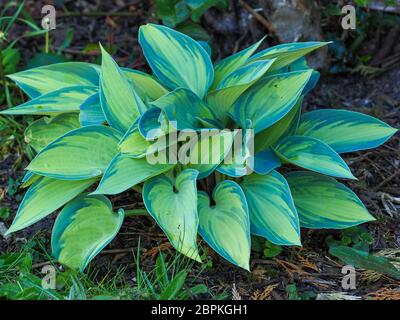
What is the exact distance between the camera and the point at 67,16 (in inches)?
131

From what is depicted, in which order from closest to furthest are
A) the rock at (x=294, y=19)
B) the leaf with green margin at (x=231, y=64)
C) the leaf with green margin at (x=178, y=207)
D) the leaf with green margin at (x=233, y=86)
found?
1. the leaf with green margin at (x=178, y=207)
2. the leaf with green margin at (x=233, y=86)
3. the leaf with green margin at (x=231, y=64)
4. the rock at (x=294, y=19)

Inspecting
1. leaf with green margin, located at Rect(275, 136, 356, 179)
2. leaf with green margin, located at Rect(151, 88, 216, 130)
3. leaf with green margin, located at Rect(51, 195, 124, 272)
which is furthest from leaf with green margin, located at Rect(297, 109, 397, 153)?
leaf with green margin, located at Rect(51, 195, 124, 272)

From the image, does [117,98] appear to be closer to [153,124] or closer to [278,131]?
[153,124]

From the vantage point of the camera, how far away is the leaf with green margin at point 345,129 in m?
2.16

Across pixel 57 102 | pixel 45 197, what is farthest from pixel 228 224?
pixel 57 102

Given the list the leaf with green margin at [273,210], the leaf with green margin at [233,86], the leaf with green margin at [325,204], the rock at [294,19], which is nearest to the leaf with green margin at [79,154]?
the leaf with green margin at [233,86]

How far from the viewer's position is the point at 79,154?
2094mm

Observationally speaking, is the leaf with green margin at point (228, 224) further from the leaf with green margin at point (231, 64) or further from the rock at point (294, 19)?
the rock at point (294, 19)

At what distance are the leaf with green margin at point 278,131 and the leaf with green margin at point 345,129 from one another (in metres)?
0.06

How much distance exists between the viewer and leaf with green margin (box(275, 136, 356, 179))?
6.59 ft

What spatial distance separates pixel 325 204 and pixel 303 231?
19 centimetres

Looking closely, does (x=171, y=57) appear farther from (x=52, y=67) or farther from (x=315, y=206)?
(x=315, y=206)

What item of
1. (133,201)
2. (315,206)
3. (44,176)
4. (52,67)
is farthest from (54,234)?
(315,206)

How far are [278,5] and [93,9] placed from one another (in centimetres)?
102
